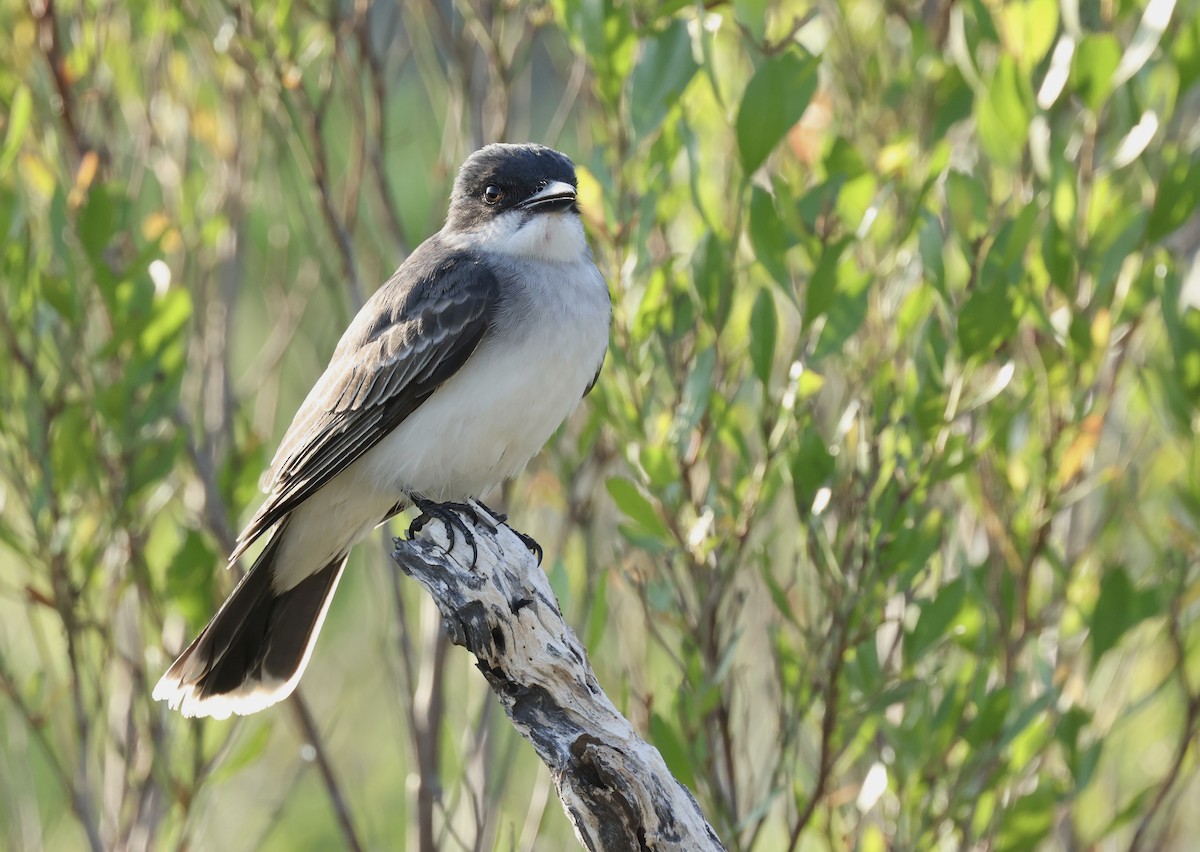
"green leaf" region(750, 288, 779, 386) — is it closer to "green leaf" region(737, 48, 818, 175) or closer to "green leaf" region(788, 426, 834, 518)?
"green leaf" region(788, 426, 834, 518)

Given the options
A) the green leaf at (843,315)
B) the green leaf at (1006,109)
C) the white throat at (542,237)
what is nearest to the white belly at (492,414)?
the white throat at (542,237)

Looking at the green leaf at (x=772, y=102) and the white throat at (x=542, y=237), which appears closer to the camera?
the green leaf at (x=772, y=102)

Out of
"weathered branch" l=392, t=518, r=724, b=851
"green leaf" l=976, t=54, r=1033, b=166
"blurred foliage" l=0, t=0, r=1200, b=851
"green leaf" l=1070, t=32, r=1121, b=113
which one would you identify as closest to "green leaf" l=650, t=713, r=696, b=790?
"blurred foliage" l=0, t=0, r=1200, b=851

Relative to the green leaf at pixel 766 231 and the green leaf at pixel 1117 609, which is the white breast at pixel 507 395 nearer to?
the green leaf at pixel 766 231

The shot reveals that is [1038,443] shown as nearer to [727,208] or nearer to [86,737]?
[727,208]

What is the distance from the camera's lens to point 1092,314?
11.5 feet

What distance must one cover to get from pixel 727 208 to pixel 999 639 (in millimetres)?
1355

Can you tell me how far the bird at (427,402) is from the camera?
12.6 feet

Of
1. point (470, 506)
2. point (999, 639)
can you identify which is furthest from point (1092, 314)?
point (470, 506)

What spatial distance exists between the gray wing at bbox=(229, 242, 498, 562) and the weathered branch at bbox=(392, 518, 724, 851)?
0.70m

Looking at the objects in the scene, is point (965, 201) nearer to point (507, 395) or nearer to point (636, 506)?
point (636, 506)

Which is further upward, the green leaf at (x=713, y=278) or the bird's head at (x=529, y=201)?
the bird's head at (x=529, y=201)

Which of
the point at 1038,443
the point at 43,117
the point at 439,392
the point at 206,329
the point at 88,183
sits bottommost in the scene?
the point at 1038,443

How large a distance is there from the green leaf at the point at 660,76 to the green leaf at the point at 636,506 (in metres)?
0.84
